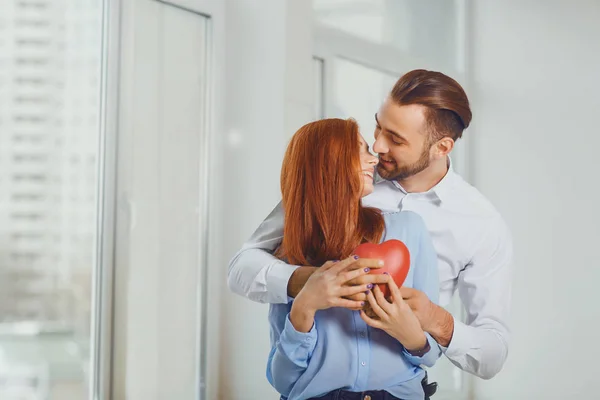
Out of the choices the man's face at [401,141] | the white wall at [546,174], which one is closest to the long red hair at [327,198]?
the man's face at [401,141]

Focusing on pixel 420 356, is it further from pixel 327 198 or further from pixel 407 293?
pixel 327 198

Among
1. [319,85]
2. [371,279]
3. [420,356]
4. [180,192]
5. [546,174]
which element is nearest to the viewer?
[371,279]

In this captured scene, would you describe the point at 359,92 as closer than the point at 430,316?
No

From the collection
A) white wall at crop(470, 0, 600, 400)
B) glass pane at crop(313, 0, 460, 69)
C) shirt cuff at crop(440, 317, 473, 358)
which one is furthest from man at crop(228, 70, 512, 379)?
white wall at crop(470, 0, 600, 400)

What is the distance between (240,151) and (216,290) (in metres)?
0.49

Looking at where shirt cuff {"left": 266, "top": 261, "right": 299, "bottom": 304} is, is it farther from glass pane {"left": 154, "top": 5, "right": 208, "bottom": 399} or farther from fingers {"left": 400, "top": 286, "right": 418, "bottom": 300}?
glass pane {"left": 154, "top": 5, "right": 208, "bottom": 399}

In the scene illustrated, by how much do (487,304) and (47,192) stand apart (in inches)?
51.0

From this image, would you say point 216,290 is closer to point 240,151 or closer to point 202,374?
point 202,374

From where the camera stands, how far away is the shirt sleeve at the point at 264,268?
4.87 feet

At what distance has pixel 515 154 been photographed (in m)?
3.39

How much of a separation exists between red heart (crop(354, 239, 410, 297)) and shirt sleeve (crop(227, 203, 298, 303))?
18 cm

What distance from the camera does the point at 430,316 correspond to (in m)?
1.41

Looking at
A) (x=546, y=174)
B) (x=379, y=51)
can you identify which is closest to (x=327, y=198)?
→ (x=379, y=51)

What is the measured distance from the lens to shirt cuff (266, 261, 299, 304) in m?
1.47
